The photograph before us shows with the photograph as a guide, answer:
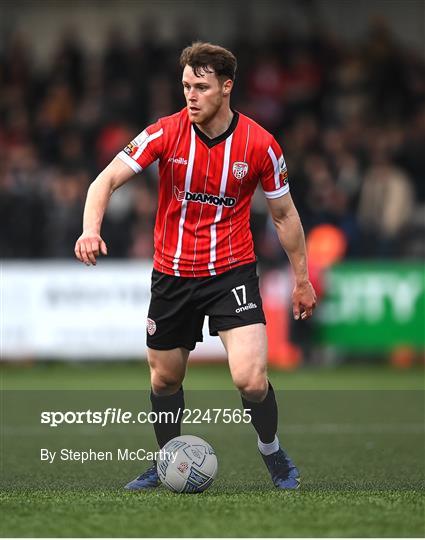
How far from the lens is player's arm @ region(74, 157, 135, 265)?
19.0 ft

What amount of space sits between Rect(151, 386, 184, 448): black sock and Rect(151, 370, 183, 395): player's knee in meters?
0.04

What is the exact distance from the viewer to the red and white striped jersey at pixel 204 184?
249 inches

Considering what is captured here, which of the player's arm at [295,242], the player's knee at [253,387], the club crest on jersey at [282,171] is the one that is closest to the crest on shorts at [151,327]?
the player's knee at [253,387]

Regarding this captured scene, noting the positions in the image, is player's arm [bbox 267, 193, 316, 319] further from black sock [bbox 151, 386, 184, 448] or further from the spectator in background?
the spectator in background

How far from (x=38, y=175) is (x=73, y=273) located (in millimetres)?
2574

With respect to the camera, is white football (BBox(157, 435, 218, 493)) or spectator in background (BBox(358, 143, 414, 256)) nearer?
white football (BBox(157, 435, 218, 493))

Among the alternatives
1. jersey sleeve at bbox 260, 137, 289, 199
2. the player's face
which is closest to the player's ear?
the player's face

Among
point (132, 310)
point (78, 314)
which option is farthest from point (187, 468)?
point (78, 314)

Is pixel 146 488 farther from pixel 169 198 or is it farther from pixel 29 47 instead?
pixel 29 47

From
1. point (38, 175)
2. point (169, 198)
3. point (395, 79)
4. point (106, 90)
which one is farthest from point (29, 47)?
point (169, 198)

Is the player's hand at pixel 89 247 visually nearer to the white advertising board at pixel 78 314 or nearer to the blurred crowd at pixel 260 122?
the white advertising board at pixel 78 314

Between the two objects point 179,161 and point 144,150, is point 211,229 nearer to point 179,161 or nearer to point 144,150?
point 179,161

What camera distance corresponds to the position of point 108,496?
19.8 feet

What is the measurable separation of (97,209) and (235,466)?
2299 mm
